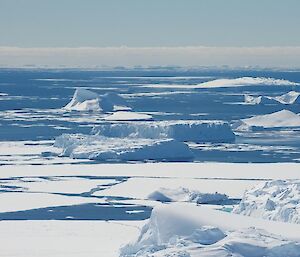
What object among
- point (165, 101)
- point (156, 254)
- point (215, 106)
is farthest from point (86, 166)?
point (165, 101)

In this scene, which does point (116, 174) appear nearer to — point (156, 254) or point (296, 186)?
point (296, 186)

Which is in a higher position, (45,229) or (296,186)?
(296,186)

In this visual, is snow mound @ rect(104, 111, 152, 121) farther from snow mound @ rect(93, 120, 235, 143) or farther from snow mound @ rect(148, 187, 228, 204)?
snow mound @ rect(148, 187, 228, 204)

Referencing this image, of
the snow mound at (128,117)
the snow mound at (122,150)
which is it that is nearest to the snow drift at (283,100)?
the snow mound at (128,117)

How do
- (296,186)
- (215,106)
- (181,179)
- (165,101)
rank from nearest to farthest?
(296,186)
(181,179)
(215,106)
(165,101)

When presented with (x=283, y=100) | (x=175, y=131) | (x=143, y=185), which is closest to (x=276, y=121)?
(x=175, y=131)

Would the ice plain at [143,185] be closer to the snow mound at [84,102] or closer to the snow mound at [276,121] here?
the snow mound at [276,121]
